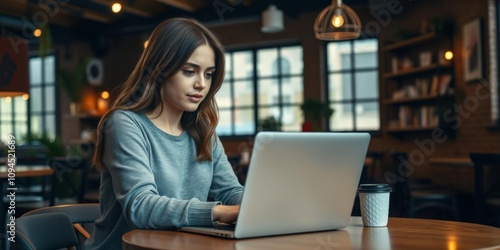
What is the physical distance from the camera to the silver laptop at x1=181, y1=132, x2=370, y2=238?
4.42 feet

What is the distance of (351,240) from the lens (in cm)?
141

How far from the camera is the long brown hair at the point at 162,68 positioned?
1719 millimetres

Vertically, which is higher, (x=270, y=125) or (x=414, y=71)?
(x=414, y=71)

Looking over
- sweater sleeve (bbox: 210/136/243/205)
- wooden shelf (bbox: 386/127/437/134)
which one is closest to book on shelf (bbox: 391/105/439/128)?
wooden shelf (bbox: 386/127/437/134)

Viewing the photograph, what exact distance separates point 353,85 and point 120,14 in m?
3.76

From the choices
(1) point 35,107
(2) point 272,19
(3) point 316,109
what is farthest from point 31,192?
(1) point 35,107

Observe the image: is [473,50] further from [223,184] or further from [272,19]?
[223,184]

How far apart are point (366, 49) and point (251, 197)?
7.80 meters

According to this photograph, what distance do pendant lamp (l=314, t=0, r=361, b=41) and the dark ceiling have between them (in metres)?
3.10

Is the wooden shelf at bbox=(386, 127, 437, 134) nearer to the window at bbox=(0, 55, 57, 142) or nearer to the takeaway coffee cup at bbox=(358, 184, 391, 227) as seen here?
the window at bbox=(0, 55, 57, 142)

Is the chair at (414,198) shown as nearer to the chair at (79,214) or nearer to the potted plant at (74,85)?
the chair at (79,214)

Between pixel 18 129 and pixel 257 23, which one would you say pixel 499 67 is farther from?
pixel 18 129

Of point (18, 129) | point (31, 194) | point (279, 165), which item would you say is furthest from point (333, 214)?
point (18, 129)

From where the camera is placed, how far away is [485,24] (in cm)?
648
